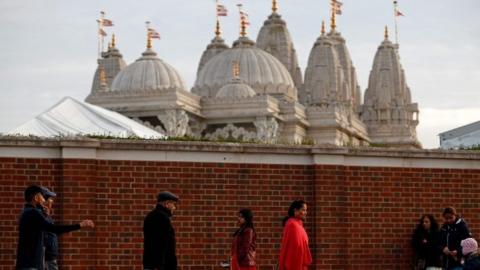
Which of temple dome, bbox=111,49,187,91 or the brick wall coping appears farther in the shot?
temple dome, bbox=111,49,187,91

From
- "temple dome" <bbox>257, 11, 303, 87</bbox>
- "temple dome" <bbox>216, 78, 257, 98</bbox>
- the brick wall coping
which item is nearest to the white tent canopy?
the brick wall coping

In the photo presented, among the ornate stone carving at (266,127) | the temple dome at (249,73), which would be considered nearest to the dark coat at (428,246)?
the ornate stone carving at (266,127)

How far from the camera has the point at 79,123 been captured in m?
20.4

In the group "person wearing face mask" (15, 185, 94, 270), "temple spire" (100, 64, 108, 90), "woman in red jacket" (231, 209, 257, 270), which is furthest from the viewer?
"temple spire" (100, 64, 108, 90)

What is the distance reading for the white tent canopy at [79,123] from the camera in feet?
64.6

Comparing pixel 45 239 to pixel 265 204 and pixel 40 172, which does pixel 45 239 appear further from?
pixel 265 204

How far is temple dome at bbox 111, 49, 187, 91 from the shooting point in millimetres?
83750

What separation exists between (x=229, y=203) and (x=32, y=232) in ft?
18.6

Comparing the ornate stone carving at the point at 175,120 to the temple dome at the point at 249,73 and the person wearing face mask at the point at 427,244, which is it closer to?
the temple dome at the point at 249,73

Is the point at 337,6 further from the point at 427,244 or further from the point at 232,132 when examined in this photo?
the point at 427,244

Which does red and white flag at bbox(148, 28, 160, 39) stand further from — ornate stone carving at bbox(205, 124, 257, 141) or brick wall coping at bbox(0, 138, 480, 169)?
brick wall coping at bbox(0, 138, 480, 169)

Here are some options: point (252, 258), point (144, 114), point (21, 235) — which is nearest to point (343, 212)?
point (252, 258)

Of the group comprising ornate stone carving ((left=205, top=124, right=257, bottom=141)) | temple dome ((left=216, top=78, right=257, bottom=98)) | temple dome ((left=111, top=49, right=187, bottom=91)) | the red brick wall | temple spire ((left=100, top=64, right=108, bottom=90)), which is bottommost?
the red brick wall

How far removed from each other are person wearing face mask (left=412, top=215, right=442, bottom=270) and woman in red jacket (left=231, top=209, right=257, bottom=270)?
393 cm
